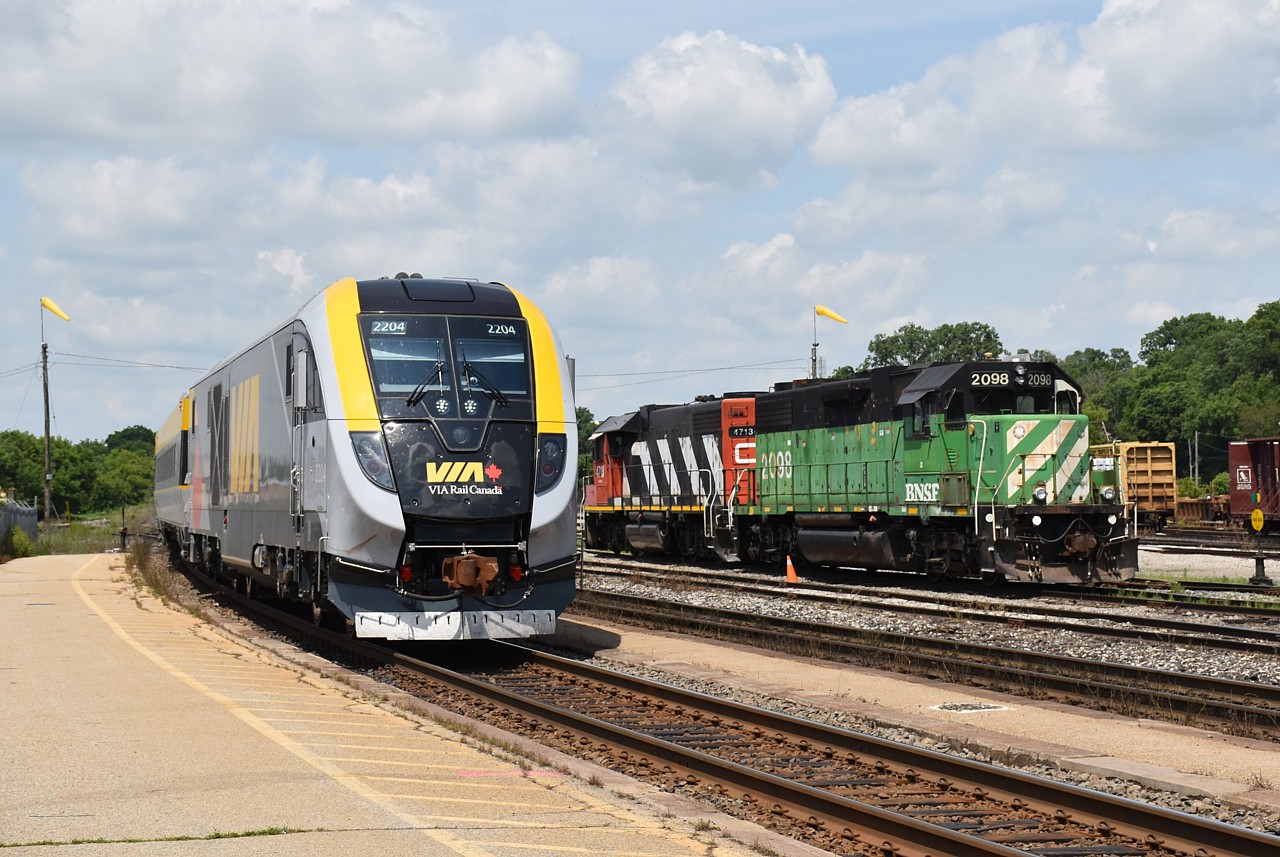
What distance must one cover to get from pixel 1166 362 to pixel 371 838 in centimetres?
11955

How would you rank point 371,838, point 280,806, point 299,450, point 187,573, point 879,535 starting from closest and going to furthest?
point 371,838, point 280,806, point 299,450, point 879,535, point 187,573

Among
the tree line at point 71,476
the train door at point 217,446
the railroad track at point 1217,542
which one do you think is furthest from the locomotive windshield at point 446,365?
the tree line at point 71,476

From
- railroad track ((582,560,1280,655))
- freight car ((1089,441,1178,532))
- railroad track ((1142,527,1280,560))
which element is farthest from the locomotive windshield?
freight car ((1089,441,1178,532))

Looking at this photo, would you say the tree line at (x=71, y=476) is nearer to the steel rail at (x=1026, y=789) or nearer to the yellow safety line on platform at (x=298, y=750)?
the yellow safety line on platform at (x=298, y=750)

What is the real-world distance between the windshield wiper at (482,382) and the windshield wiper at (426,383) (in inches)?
8.8

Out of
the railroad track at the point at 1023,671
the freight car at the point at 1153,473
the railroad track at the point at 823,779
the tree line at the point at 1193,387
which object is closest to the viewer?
the railroad track at the point at 823,779

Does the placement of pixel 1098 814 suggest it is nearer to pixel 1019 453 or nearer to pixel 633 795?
pixel 633 795

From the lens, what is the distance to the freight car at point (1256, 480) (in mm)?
38719

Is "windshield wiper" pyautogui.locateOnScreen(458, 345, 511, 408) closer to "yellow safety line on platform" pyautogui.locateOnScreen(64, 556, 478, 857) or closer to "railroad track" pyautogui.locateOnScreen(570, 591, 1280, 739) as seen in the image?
"yellow safety line on platform" pyautogui.locateOnScreen(64, 556, 478, 857)

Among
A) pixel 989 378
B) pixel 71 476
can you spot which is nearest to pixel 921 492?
pixel 989 378

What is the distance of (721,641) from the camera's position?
16.9m

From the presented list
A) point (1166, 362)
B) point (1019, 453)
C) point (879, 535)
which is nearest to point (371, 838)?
point (1019, 453)

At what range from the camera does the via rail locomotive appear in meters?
13.1

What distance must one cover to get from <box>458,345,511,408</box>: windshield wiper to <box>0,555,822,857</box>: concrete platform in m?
3.03
